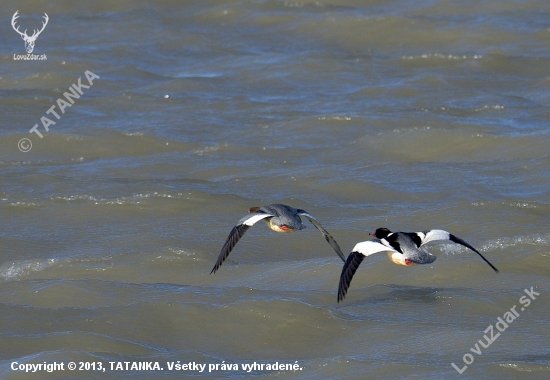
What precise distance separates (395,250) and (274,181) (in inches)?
164

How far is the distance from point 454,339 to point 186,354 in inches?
76.6

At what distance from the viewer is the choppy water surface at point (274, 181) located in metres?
7.83

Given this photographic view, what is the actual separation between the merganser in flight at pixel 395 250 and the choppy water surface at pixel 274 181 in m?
0.38

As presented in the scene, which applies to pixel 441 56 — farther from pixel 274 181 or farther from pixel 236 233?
pixel 236 233

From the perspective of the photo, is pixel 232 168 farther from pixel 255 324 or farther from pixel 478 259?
pixel 255 324

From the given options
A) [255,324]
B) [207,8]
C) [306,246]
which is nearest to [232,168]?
[306,246]

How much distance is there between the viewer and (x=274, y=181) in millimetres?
12188

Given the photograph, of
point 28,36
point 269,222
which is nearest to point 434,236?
point 269,222

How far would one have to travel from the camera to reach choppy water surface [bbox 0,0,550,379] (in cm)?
783

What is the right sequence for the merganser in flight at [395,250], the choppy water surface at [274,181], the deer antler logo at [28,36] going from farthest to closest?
the deer antler logo at [28,36]
the merganser in flight at [395,250]
the choppy water surface at [274,181]

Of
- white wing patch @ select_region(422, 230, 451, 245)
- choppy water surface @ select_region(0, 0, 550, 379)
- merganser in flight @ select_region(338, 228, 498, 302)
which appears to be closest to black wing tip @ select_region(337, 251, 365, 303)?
merganser in flight @ select_region(338, 228, 498, 302)

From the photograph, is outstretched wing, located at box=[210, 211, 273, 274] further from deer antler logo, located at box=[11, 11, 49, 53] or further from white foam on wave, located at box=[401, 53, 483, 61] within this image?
deer antler logo, located at box=[11, 11, 49, 53]

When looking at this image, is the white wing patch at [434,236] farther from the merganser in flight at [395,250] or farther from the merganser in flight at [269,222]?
the merganser in flight at [269,222]

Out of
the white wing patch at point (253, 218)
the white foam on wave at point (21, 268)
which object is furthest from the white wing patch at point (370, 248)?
the white foam on wave at point (21, 268)
